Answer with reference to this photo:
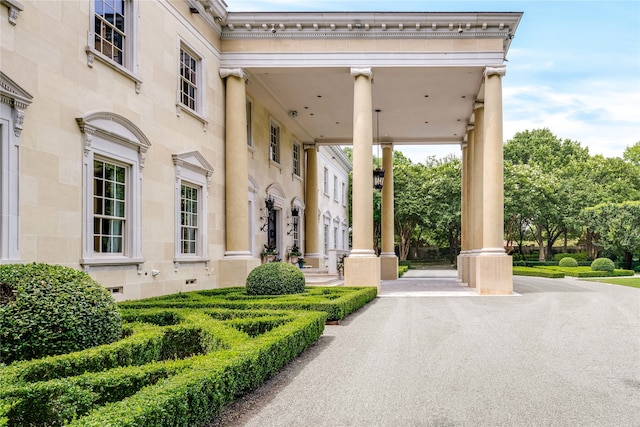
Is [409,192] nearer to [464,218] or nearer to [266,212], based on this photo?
[464,218]

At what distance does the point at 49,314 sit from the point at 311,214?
2111 cm

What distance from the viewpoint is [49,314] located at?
541 centimetres

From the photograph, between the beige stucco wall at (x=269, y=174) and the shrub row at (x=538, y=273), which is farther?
the shrub row at (x=538, y=273)

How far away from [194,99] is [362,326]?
8.59m

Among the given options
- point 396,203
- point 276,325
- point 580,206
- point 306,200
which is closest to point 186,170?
point 276,325

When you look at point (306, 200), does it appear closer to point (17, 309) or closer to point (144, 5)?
point (144, 5)

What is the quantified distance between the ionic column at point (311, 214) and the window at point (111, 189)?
1438 cm

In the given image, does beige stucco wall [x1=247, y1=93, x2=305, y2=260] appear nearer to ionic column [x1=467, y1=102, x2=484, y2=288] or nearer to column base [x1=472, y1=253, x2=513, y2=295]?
ionic column [x1=467, y1=102, x2=484, y2=288]

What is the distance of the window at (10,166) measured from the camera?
779 cm

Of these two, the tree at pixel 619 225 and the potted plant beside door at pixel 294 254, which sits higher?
the tree at pixel 619 225

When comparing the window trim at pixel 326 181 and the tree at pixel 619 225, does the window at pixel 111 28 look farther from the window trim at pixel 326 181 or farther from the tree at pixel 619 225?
the tree at pixel 619 225

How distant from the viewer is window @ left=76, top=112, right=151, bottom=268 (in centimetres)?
988

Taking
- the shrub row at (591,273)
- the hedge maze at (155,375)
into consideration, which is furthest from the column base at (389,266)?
the hedge maze at (155,375)

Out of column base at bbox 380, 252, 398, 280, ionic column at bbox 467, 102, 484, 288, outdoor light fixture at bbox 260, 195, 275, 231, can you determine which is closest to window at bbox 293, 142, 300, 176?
outdoor light fixture at bbox 260, 195, 275, 231
